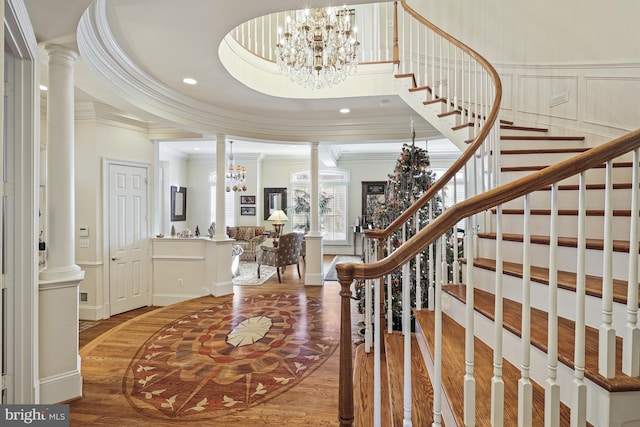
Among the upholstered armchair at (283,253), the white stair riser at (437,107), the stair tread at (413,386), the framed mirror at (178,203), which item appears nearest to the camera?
the stair tread at (413,386)

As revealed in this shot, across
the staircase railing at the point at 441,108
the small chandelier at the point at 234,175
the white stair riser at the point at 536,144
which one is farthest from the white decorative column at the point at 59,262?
the small chandelier at the point at 234,175

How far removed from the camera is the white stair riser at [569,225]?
1.87m

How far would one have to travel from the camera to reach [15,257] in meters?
1.95

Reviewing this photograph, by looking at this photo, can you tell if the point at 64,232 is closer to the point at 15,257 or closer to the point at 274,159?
the point at 15,257

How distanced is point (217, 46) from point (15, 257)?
85.6 inches

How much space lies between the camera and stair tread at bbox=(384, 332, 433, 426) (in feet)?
4.67

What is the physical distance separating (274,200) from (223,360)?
6.76 m

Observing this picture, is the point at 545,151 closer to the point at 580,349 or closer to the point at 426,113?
the point at 426,113

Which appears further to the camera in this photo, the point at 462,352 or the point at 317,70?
the point at 317,70

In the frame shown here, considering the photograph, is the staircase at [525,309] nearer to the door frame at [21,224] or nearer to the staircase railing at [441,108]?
the staircase railing at [441,108]

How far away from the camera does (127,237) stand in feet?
15.2

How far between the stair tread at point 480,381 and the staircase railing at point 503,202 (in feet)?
0.74

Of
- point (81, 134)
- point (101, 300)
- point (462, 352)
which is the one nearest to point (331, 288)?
point (101, 300)

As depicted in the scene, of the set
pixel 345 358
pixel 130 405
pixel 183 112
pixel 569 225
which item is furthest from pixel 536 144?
pixel 183 112
